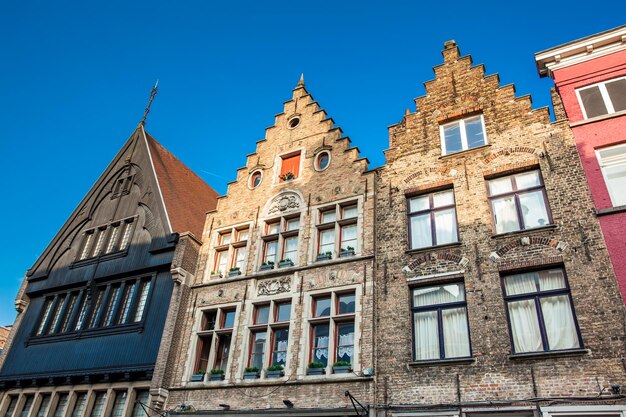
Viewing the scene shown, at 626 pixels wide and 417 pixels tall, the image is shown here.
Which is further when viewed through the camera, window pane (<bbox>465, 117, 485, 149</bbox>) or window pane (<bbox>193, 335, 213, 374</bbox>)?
window pane (<bbox>193, 335, 213, 374</bbox>)

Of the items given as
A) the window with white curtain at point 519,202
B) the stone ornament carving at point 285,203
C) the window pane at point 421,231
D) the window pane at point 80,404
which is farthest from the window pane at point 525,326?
the window pane at point 80,404

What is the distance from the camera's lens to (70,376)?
16.5m

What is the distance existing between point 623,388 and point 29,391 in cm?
1767

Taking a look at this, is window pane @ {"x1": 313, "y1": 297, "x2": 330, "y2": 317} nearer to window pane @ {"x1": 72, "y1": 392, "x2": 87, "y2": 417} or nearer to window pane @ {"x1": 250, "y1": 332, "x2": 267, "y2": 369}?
window pane @ {"x1": 250, "y1": 332, "x2": 267, "y2": 369}

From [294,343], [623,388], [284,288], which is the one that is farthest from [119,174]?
[623,388]

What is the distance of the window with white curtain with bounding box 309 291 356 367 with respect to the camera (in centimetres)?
1275

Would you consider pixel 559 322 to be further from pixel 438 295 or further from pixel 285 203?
pixel 285 203

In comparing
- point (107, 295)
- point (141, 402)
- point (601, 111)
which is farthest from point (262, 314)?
point (601, 111)

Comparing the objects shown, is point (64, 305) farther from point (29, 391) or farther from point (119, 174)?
point (119, 174)

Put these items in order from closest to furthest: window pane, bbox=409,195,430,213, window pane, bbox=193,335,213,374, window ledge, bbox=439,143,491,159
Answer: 1. window ledge, bbox=439,143,491,159
2. window pane, bbox=409,195,430,213
3. window pane, bbox=193,335,213,374

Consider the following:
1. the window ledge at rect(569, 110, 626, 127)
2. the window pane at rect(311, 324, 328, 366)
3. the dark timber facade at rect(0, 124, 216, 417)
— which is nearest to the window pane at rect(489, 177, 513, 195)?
the window ledge at rect(569, 110, 626, 127)

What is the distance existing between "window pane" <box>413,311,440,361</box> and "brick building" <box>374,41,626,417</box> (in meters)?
0.03

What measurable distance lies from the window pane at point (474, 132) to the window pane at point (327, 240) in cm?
469

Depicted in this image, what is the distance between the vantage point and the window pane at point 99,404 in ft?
51.2
